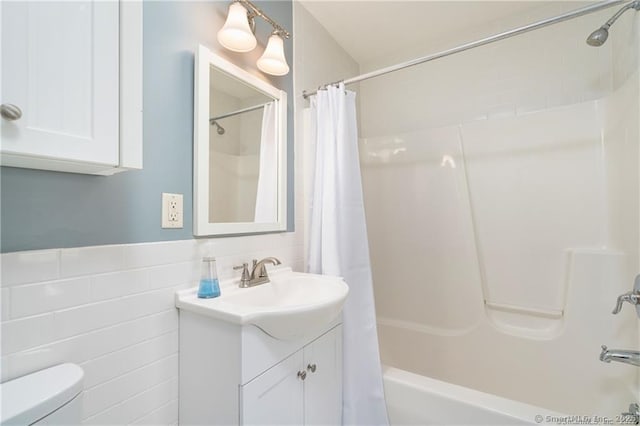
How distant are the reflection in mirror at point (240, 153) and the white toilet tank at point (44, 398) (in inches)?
23.7

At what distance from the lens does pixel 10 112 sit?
1.61 ft

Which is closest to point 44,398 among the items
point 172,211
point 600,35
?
point 172,211

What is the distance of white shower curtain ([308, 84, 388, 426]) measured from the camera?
4.51 ft

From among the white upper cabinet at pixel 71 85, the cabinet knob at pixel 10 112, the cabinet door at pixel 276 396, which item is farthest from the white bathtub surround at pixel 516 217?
the cabinet knob at pixel 10 112

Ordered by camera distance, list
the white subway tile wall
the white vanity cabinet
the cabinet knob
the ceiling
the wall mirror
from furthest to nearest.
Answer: the ceiling, the wall mirror, the white vanity cabinet, the white subway tile wall, the cabinet knob

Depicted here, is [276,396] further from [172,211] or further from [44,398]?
[172,211]

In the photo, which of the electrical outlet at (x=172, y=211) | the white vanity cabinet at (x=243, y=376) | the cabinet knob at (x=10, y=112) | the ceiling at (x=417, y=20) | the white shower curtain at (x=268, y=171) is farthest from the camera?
the ceiling at (x=417, y=20)

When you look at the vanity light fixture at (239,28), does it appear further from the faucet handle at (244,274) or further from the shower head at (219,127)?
the faucet handle at (244,274)

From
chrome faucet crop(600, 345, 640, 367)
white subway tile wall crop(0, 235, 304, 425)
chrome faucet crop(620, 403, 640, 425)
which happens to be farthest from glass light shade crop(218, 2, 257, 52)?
chrome faucet crop(620, 403, 640, 425)

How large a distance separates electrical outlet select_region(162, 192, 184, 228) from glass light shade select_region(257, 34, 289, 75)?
0.76 metres

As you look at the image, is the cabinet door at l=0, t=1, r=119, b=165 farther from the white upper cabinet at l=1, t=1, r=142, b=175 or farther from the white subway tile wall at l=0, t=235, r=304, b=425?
the white subway tile wall at l=0, t=235, r=304, b=425

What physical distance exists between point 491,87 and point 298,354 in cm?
209

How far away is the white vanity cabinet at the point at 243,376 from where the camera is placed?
834mm

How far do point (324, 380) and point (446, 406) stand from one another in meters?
0.54
